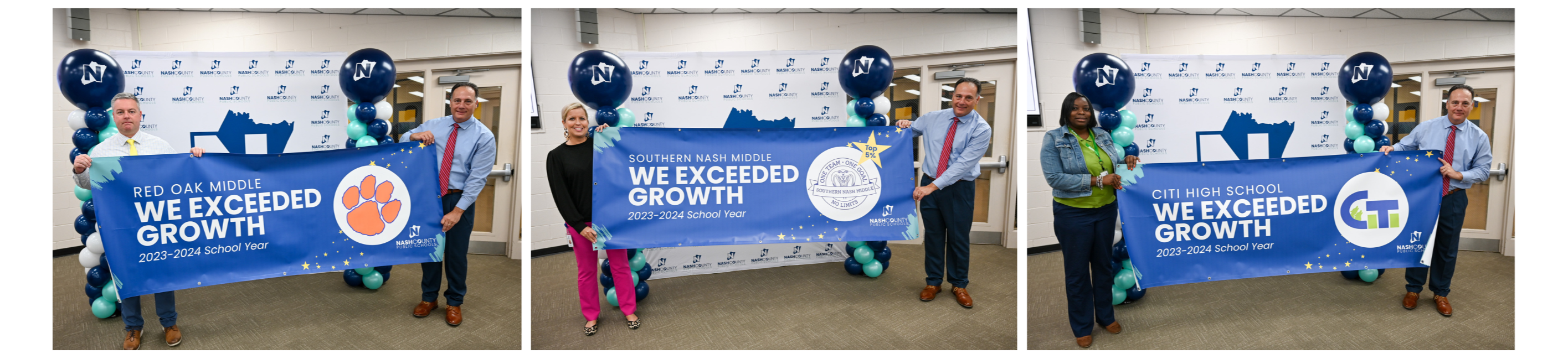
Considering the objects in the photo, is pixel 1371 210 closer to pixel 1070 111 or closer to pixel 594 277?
pixel 1070 111

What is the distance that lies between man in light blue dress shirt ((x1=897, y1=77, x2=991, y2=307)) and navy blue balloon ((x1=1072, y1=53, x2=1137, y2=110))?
17.0 inches

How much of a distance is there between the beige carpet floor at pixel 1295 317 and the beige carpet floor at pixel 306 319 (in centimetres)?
246

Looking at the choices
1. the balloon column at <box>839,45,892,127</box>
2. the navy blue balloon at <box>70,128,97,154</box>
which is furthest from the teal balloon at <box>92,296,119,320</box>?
the balloon column at <box>839,45,892,127</box>

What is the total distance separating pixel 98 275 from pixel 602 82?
234 cm

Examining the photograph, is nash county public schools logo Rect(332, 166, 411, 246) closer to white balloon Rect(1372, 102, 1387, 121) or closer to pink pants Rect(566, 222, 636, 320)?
pink pants Rect(566, 222, 636, 320)

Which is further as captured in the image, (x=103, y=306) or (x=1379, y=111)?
(x=1379, y=111)

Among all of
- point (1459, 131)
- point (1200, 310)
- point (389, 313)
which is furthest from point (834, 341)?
point (1459, 131)

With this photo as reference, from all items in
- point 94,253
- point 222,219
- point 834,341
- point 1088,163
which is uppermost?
point 1088,163

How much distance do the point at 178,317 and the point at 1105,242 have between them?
3.99 meters

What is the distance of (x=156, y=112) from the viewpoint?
10.7ft

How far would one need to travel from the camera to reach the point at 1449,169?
9.35 ft

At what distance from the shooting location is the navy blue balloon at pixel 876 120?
3.06 metres

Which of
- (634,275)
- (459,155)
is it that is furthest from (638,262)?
(459,155)
